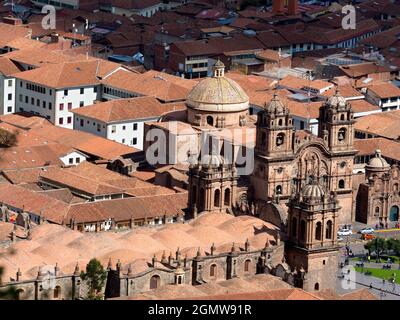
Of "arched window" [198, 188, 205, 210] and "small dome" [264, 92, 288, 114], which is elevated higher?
"small dome" [264, 92, 288, 114]

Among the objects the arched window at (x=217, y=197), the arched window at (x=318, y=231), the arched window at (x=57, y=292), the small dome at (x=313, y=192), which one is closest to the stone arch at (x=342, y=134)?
the arched window at (x=217, y=197)

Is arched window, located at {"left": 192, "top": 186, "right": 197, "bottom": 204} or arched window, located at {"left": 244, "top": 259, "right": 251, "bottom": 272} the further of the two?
arched window, located at {"left": 192, "top": 186, "right": 197, "bottom": 204}

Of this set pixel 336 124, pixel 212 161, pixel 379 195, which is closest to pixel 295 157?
pixel 336 124

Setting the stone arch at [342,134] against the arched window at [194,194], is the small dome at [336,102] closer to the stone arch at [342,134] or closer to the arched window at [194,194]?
the stone arch at [342,134]

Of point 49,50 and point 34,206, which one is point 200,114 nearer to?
point 34,206

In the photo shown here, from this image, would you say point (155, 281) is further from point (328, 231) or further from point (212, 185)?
point (212, 185)

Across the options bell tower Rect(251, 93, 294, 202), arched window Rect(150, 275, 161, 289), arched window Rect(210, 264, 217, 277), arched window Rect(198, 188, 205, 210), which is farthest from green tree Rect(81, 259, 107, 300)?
bell tower Rect(251, 93, 294, 202)

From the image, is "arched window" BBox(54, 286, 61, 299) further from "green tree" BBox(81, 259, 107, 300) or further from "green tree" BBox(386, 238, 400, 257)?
"green tree" BBox(386, 238, 400, 257)
